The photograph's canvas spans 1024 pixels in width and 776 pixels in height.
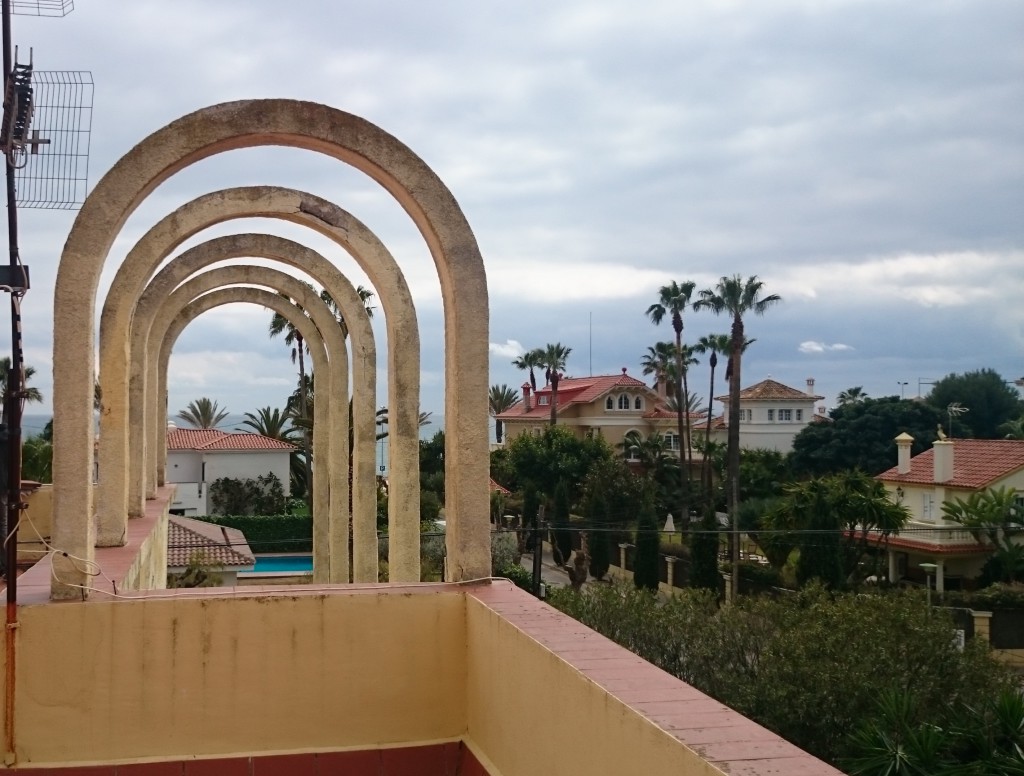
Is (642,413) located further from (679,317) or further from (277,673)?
(277,673)

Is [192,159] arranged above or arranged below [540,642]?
above

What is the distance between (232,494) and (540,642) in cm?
3876

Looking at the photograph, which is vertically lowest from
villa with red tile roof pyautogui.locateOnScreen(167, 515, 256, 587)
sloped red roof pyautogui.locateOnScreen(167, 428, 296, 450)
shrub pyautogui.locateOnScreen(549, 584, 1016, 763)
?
shrub pyautogui.locateOnScreen(549, 584, 1016, 763)

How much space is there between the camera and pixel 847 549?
31797 millimetres

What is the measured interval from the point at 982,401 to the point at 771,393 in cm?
1274

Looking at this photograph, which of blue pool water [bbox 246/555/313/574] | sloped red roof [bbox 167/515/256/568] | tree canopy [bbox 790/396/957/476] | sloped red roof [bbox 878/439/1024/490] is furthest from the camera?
tree canopy [bbox 790/396/957/476]

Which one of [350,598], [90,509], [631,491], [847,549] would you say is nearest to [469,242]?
[350,598]

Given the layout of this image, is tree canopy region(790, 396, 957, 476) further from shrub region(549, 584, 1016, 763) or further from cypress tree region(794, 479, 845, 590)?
shrub region(549, 584, 1016, 763)

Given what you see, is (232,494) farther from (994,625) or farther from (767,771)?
(767,771)

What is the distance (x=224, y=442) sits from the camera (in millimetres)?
41250

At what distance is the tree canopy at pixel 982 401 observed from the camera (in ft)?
203

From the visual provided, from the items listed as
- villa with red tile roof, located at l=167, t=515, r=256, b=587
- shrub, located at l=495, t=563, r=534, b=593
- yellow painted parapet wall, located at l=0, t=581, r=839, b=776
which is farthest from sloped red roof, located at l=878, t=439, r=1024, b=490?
yellow painted parapet wall, located at l=0, t=581, r=839, b=776

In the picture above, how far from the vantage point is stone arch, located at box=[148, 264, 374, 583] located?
10.5 metres

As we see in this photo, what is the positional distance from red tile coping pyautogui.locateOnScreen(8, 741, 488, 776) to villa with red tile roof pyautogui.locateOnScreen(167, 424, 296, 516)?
37168 millimetres
